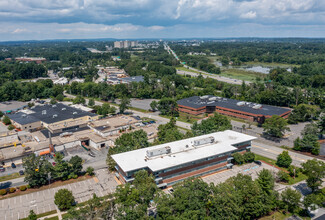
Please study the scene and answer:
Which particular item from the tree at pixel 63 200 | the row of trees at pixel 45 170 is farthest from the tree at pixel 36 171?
the tree at pixel 63 200

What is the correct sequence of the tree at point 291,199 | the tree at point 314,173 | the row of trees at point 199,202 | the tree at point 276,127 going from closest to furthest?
the row of trees at point 199,202, the tree at point 291,199, the tree at point 314,173, the tree at point 276,127

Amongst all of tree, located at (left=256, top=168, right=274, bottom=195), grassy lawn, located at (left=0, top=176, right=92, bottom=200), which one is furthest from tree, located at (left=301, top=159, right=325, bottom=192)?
grassy lawn, located at (left=0, top=176, right=92, bottom=200)

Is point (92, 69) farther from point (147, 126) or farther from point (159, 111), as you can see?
point (147, 126)

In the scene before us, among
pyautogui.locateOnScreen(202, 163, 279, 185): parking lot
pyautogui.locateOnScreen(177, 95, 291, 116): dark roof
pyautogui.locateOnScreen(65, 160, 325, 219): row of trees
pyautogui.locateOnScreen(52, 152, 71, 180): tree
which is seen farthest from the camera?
pyautogui.locateOnScreen(177, 95, 291, 116): dark roof

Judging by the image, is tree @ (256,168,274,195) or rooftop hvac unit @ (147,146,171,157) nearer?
tree @ (256,168,274,195)

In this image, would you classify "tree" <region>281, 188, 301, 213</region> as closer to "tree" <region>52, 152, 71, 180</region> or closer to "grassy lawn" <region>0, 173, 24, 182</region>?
"tree" <region>52, 152, 71, 180</region>

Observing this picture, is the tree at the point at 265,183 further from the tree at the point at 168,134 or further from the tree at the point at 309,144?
the tree at the point at 309,144

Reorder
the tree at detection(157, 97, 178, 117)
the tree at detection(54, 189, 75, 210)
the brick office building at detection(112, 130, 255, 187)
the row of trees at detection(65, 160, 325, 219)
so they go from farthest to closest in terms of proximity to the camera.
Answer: the tree at detection(157, 97, 178, 117) < the brick office building at detection(112, 130, 255, 187) < the tree at detection(54, 189, 75, 210) < the row of trees at detection(65, 160, 325, 219)
